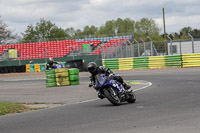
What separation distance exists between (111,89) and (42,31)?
2892 inches

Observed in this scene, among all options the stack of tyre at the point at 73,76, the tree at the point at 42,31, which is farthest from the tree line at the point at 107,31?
the stack of tyre at the point at 73,76

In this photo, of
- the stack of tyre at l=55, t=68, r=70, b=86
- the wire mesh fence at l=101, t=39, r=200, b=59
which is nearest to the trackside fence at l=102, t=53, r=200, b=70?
the wire mesh fence at l=101, t=39, r=200, b=59

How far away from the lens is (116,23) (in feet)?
381

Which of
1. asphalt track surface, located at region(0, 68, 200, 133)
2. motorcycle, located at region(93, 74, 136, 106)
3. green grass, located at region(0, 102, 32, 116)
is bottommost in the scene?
green grass, located at region(0, 102, 32, 116)

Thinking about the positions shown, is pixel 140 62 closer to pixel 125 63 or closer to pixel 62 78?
pixel 125 63

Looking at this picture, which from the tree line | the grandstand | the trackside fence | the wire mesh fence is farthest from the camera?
the tree line

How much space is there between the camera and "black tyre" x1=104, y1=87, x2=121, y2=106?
10984mm

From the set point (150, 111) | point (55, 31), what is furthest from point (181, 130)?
point (55, 31)

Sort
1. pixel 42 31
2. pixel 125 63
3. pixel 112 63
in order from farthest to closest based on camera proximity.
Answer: pixel 42 31 → pixel 112 63 → pixel 125 63

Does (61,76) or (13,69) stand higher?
(61,76)

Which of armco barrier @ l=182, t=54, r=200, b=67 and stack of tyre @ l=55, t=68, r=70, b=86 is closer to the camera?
stack of tyre @ l=55, t=68, r=70, b=86

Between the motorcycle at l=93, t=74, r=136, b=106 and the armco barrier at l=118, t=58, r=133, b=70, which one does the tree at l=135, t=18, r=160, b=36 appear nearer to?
the armco barrier at l=118, t=58, r=133, b=70

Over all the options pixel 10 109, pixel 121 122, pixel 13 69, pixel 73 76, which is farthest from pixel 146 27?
pixel 121 122

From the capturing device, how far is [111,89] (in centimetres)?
1115
